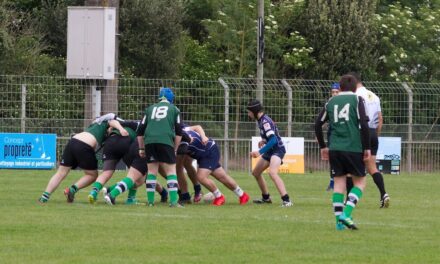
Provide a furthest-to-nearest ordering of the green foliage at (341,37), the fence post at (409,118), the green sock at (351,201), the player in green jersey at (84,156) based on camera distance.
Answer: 1. the green foliage at (341,37)
2. the fence post at (409,118)
3. the player in green jersey at (84,156)
4. the green sock at (351,201)

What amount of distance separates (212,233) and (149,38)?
29346 millimetres

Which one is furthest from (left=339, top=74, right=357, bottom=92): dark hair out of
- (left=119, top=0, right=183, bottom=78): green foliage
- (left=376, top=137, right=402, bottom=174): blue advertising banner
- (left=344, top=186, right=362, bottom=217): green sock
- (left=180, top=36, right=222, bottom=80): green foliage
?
(left=180, top=36, right=222, bottom=80): green foliage

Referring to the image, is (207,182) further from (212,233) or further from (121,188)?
(212,233)

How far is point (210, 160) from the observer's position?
62.5 ft

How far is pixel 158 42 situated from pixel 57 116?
1210cm

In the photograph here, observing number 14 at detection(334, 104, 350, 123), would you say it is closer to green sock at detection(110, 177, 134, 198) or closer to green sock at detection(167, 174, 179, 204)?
green sock at detection(167, 174, 179, 204)

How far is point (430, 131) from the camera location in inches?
1321

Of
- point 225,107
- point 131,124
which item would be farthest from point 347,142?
point 225,107

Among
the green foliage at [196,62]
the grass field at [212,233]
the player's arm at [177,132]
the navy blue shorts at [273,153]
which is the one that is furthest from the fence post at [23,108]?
the green foliage at [196,62]

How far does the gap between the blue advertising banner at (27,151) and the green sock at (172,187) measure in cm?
1278

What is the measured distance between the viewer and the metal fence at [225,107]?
3077 centimetres

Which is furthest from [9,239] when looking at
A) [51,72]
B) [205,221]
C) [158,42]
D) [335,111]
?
[158,42]

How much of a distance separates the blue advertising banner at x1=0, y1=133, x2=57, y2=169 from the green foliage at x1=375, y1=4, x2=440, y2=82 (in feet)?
60.9

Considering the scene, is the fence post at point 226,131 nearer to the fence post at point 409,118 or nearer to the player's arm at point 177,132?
the fence post at point 409,118
